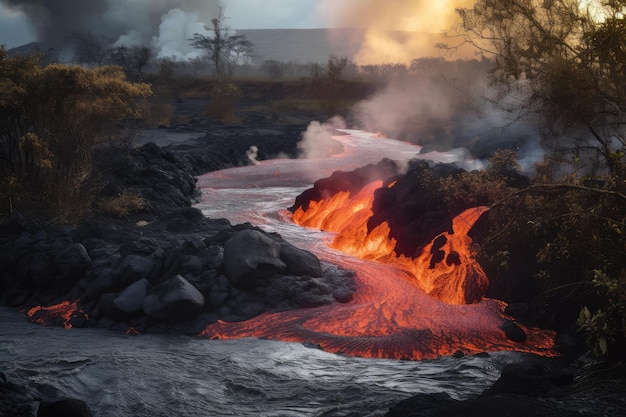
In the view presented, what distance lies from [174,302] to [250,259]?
1.99 meters

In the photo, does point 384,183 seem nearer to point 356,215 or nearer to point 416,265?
point 356,215

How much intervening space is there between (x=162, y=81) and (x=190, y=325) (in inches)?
2492

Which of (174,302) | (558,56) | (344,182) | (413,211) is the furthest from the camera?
(344,182)

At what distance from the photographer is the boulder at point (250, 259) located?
39.6 feet

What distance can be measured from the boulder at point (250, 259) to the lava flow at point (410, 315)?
42.2 inches

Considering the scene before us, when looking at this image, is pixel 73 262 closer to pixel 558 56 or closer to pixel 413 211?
pixel 413 211

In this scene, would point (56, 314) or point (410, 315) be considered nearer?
point (56, 314)

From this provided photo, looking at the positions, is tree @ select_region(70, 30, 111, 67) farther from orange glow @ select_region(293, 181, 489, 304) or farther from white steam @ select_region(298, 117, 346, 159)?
orange glow @ select_region(293, 181, 489, 304)

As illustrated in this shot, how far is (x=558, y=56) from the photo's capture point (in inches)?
367

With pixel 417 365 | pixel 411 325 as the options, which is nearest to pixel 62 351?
pixel 417 365

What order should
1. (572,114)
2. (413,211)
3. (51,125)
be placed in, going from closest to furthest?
(572,114) → (51,125) → (413,211)

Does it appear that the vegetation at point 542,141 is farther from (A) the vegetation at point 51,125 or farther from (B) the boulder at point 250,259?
(B) the boulder at point 250,259

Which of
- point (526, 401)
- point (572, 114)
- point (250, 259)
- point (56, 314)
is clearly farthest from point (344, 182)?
point (526, 401)

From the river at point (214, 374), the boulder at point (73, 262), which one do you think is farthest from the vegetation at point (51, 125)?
the river at point (214, 374)
